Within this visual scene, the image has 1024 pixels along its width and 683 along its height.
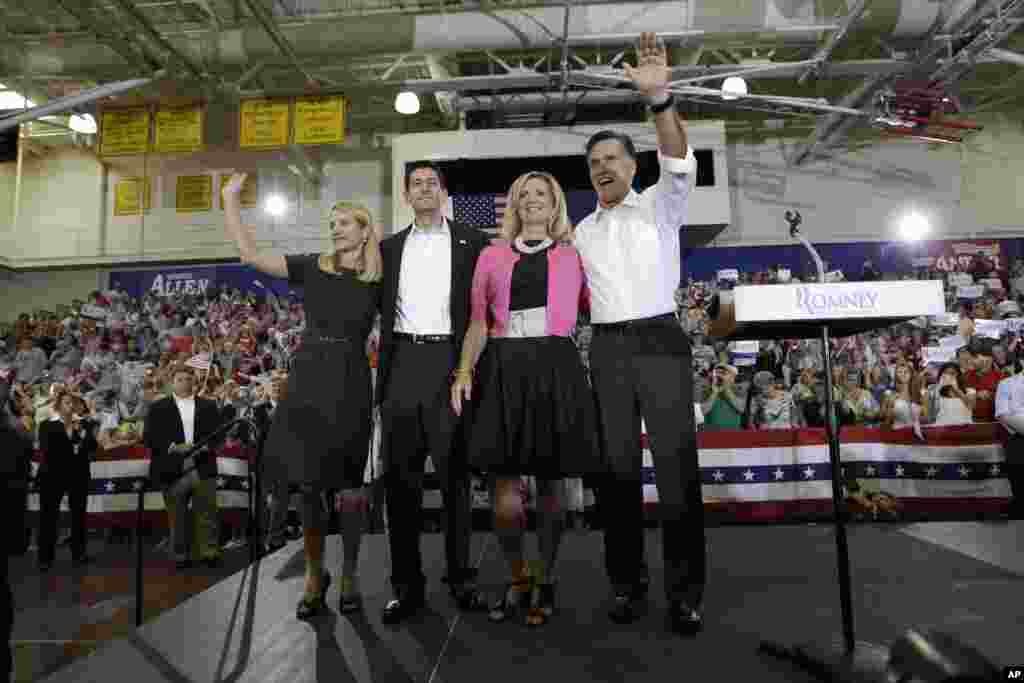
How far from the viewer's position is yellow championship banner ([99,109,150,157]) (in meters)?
10.5

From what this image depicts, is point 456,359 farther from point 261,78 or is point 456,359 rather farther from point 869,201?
point 869,201

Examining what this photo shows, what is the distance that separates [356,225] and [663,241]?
45.9 inches

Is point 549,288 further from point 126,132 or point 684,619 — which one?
point 126,132

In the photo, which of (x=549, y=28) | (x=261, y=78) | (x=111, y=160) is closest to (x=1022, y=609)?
(x=549, y=28)

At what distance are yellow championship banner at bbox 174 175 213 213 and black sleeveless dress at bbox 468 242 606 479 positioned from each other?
48.7 ft

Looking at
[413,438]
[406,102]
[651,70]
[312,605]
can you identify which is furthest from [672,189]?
[406,102]

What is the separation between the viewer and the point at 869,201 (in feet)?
45.8

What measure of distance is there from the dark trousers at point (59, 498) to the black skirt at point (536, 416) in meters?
5.12

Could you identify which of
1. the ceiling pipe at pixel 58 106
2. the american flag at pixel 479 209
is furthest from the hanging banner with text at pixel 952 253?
the ceiling pipe at pixel 58 106

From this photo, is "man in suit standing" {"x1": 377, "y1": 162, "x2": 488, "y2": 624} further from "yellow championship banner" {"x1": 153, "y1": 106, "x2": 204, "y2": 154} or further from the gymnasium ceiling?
"yellow championship banner" {"x1": 153, "y1": 106, "x2": 204, "y2": 154}

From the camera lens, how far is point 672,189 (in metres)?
2.35

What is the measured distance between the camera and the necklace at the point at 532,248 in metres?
2.45

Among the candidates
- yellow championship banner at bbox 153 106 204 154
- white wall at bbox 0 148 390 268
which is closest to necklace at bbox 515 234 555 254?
yellow championship banner at bbox 153 106 204 154

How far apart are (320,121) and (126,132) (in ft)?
10.1
